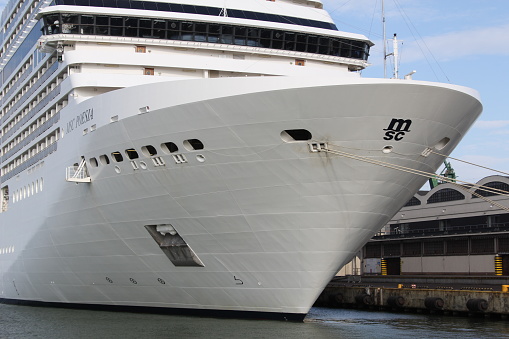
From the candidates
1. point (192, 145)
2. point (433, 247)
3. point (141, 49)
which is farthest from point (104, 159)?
point (433, 247)

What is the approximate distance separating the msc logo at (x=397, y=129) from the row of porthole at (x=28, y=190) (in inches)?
540

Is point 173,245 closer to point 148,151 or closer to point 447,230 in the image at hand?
point 148,151

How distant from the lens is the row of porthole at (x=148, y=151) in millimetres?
Result: 18047

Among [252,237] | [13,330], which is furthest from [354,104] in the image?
[13,330]

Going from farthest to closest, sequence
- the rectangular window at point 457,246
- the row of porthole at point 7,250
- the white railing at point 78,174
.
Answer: the rectangular window at point 457,246, the row of porthole at point 7,250, the white railing at point 78,174

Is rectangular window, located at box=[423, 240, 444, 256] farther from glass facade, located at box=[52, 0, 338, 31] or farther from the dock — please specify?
glass facade, located at box=[52, 0, 338, 31]

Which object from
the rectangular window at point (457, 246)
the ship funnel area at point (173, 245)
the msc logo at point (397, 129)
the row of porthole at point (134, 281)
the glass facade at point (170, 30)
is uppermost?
the glass facade at point (170, 30)

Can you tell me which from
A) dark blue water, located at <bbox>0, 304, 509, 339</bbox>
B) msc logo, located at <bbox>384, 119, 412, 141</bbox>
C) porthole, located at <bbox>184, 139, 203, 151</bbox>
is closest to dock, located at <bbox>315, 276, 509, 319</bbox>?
dark blue water, located at <bbox>0, 304, 509, 339</bbox>

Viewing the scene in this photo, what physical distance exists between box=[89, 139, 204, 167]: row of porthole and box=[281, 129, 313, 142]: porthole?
2.16 m

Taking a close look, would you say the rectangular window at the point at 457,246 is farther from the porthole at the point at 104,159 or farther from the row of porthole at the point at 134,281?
the porthole at the point at 104,159

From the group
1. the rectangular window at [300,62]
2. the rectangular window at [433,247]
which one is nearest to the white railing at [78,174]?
the rectangular window at [300,62]

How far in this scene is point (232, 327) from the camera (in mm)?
18703

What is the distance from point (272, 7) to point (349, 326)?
10662 mm

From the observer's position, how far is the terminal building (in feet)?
116
